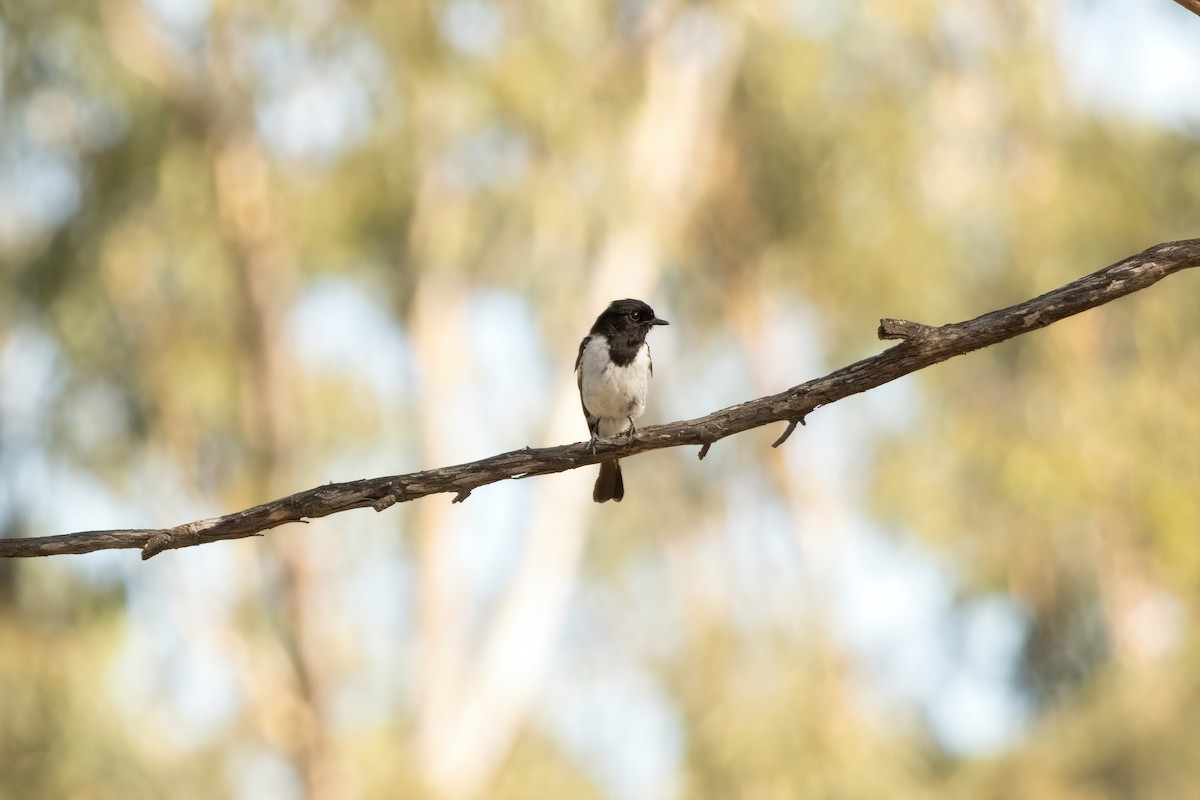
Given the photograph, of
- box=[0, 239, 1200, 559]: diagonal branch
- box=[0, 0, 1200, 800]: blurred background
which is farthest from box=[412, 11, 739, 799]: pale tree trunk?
box=[0, 239, 1200, 559]: diagonal branch

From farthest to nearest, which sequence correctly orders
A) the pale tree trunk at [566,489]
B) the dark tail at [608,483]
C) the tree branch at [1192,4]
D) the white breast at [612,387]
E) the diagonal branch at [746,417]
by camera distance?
the pale tree trunk at [566,489]
the dark tail at [608,483]
the white breast at [612,387]
the tree branch at [1192,4]
the diagonal branch at [746,417]

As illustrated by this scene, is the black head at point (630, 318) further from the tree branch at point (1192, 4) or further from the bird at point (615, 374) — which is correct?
the tree branch at point (1192, 4)

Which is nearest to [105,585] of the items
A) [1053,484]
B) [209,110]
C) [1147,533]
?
[209,110]

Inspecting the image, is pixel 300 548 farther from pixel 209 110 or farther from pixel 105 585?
pixel 209 110

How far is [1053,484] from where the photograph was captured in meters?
11.1

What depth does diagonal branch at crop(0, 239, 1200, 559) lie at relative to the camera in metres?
4.11

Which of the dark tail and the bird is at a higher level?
the bird

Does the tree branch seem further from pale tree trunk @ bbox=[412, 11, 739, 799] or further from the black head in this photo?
pale tree trunk @ bbox=[412, 11, 739, 799]

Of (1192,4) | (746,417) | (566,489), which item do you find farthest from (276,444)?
(1192,4)

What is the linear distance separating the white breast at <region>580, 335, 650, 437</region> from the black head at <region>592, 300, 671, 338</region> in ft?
0.24

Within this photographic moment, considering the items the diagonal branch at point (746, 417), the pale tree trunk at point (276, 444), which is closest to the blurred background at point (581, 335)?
the pale tree trunk at point (276, 444)

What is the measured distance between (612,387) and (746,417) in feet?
6.44

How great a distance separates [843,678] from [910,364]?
8013 mm

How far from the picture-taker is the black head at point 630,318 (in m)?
6.45
